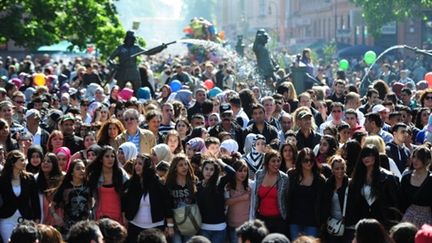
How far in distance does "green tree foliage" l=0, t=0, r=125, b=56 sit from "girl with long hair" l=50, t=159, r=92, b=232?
19.1 m

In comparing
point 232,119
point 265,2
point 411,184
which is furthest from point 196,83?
point 265,2

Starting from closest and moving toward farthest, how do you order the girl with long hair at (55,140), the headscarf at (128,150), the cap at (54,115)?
the headscarf at (128,150)
the girl with long hair at (55,140)
the cap at (54,115)

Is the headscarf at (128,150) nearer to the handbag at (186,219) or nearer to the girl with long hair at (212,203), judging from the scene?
the girl with long hair at (212,203)

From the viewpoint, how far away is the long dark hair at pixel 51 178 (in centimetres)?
1197

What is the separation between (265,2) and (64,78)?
78927 mm

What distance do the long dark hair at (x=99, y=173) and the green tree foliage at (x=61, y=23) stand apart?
18.9 meters

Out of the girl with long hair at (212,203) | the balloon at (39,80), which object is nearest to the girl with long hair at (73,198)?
the girl with long hair at (212,203)

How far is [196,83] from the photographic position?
2464 centimetres

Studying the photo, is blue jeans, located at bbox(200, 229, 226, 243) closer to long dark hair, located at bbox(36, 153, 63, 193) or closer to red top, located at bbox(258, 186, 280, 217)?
red top, located at bbox(258, 186, 280, 217)

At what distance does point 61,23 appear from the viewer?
3319 centimetres

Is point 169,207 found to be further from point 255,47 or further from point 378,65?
point 378,65

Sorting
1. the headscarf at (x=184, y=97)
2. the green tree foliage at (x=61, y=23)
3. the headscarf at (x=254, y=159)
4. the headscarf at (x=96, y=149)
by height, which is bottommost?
the headscarf at (x=254, y=159)

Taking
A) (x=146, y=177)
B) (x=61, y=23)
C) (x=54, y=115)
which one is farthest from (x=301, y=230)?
(x=61, y=23)

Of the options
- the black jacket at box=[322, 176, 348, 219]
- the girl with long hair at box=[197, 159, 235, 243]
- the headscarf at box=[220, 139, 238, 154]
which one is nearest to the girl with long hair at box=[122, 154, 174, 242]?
the girl with long hair at box=[197, 159, 235, 243]
